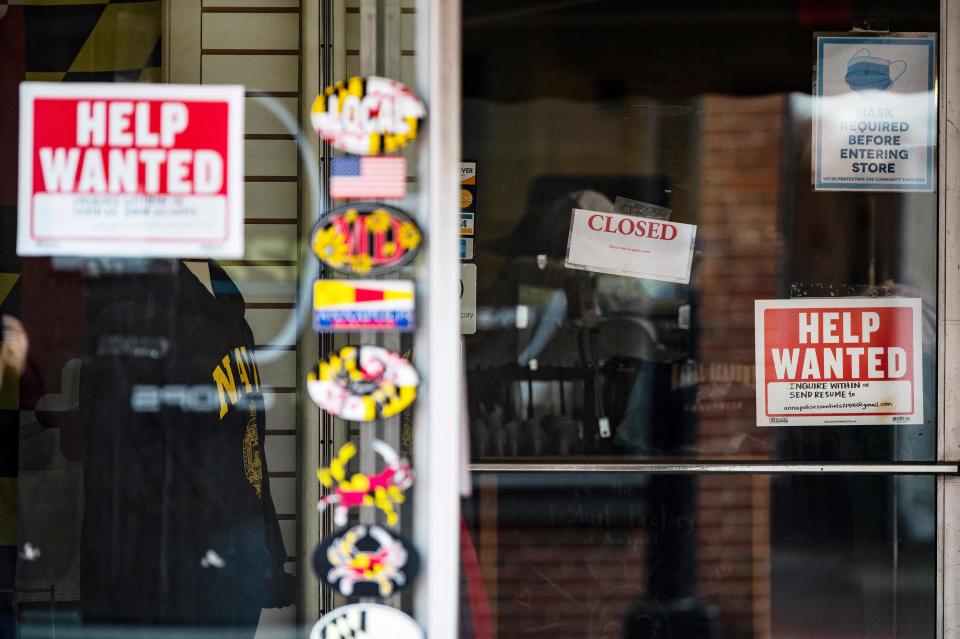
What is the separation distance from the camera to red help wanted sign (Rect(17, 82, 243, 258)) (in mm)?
2008

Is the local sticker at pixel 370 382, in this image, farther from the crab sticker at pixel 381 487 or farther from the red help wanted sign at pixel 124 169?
the red help wanted sign at pixel 124 169

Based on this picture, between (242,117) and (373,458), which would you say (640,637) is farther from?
(242,117)

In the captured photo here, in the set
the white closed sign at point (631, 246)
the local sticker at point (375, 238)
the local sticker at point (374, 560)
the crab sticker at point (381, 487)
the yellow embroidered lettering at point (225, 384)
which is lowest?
the local sticker at point (374, 560)

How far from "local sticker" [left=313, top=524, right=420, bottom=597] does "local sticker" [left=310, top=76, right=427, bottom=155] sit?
0.73m

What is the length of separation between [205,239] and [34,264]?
38 centimetres

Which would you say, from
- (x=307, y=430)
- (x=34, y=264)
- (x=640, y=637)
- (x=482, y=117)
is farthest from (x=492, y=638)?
(x=34, y=264)

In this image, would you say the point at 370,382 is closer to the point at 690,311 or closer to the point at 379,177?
the point at 379,177

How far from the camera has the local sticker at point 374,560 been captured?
1966mm

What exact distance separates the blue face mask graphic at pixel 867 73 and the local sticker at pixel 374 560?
221 cm

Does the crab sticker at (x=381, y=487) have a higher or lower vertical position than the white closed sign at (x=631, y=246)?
lower

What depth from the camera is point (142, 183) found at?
6.57ft

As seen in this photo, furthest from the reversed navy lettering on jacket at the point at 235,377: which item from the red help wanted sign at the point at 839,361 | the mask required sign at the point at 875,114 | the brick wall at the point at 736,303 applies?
the mask required sign at the point at 875,114

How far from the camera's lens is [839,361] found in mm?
3260

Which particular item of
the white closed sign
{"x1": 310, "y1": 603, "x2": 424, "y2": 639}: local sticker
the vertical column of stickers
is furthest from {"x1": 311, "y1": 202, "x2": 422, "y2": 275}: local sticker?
the white closed sign
